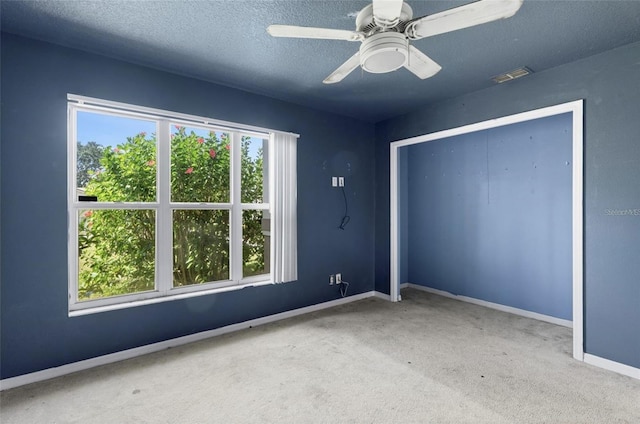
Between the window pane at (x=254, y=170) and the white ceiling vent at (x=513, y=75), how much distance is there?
95.1 inches

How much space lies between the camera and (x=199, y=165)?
10.7ft

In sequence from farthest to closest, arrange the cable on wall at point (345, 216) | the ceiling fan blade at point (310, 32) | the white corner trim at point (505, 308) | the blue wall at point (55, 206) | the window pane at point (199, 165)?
the cable on wall at point (345, 216) < the white corner trim at point (505, 308) < the window pane at point (199, 165) < the blue wall at point (55, 206) < the ceiling fan blade at point (310, 32)

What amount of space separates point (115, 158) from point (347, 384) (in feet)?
8.62

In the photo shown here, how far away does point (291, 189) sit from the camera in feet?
12.0

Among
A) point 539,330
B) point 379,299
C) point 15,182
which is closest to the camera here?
point 15,182

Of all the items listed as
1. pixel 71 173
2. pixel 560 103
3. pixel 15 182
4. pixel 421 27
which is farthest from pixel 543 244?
pixel 15 182

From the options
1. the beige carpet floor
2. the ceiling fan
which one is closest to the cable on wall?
the beige carpet floor

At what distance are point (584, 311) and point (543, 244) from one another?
116 centimetres

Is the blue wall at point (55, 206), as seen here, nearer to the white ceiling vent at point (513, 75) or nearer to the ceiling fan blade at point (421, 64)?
the ceiling fan blade at point (421, 64)

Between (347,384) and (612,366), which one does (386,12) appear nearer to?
(347,384)

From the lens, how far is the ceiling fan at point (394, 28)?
1.36m

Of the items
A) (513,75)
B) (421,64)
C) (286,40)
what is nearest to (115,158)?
(286,40)

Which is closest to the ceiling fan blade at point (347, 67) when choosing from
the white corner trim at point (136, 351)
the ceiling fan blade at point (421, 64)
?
the ceiling fan blade at point (421, 64)

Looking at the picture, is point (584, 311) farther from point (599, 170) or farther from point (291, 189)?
point (291, 189)
